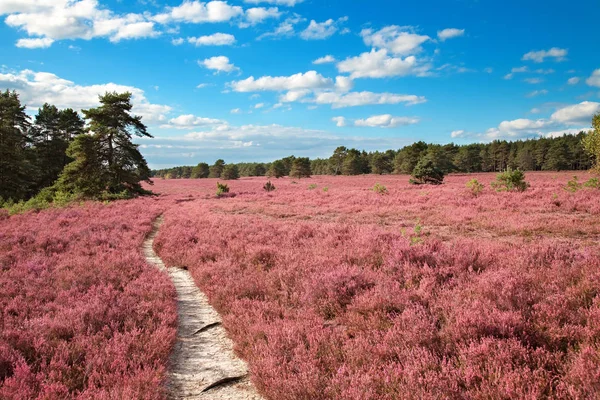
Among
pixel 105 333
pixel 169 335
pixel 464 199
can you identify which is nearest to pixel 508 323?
pixel 169 335

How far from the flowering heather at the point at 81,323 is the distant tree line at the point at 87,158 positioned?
2053 cm

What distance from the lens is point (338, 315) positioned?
18.4 feet

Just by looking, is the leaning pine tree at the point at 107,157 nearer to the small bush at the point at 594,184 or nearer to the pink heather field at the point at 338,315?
the pink heather field at the point at 338,315

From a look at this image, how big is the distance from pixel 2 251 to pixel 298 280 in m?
10.2

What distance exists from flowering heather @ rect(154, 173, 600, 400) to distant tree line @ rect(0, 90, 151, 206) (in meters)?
25.2

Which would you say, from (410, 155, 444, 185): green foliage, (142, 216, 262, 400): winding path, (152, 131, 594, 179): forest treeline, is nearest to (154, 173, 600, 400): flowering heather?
(142, 216, 262, 400): winding path

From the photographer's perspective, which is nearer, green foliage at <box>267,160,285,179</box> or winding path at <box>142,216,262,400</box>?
winding path at <box>142,216,262,400</box>

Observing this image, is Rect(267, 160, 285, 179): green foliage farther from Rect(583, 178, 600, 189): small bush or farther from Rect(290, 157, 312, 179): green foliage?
Rect(583, 178, 600, 189): small bush

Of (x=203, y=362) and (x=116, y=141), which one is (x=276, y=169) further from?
(x=203, y=362)

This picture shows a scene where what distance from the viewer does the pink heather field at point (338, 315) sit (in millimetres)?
3674

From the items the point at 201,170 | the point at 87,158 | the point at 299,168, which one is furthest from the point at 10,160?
the point at 201,170

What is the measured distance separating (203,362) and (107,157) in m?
31.6

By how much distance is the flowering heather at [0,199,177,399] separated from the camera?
4.02 m

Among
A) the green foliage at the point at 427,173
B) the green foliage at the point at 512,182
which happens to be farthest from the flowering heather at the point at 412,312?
the green foliage at the point at 427,173
